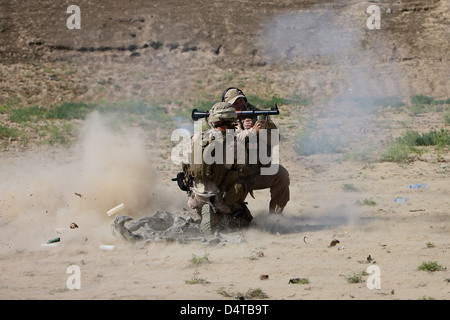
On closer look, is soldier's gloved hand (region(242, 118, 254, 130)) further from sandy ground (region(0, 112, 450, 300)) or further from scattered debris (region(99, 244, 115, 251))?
scattered debris (region(99, 244, 115, 251))

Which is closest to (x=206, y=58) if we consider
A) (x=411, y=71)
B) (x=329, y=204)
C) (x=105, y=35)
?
(x=105, y=35)

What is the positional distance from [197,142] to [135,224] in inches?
38.7

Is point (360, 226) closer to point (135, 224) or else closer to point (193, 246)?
point (193, 246)

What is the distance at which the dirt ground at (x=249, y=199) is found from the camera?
17.2ft

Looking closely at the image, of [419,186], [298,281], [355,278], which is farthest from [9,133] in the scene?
[355,278]

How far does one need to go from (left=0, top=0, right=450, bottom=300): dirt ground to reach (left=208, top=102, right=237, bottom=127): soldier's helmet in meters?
1.10

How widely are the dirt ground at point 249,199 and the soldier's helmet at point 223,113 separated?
110 cm

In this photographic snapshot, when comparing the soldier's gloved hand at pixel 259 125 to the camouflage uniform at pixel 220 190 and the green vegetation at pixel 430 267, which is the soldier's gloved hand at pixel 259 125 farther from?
the green vegetation at pixel 430 267

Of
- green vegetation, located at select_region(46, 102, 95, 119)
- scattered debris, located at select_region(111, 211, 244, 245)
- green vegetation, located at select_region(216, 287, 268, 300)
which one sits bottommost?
green vegetation, located at select_region(216, 287, 268, 300)

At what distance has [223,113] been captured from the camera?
20.9 feet

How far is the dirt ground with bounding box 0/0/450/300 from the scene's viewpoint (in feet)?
17.2

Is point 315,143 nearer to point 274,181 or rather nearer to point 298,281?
point 274,181

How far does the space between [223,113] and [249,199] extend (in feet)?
6.94

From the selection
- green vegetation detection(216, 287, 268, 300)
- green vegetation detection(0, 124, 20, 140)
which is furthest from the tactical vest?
green vegetation detection(0, 124, 20, 140)
